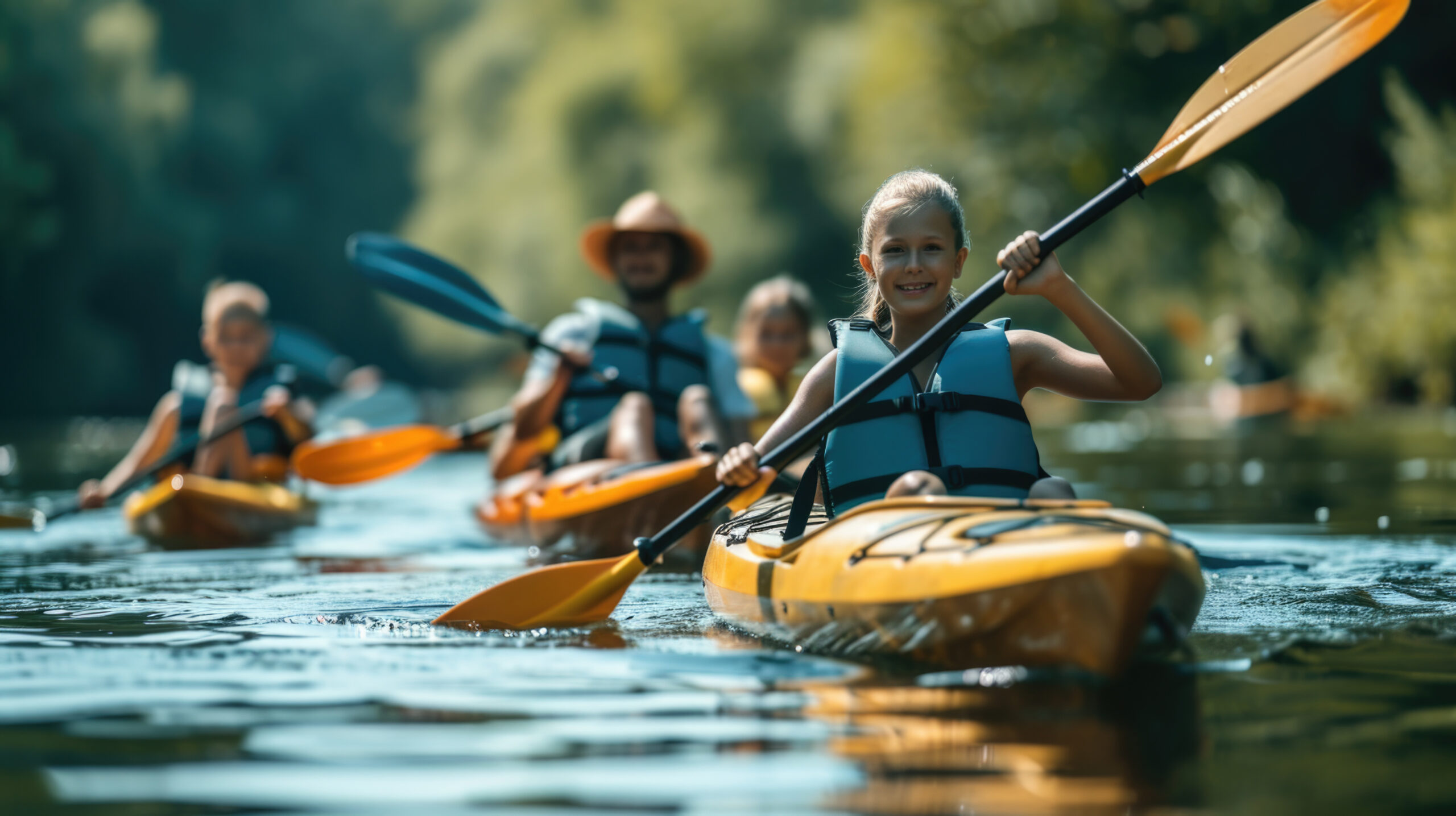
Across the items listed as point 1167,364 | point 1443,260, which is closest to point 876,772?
point 1443,260

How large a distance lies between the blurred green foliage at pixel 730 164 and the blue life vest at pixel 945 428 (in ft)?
42.6

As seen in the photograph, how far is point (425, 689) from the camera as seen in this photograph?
3074 millimetres

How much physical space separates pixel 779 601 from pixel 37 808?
1.68 meters

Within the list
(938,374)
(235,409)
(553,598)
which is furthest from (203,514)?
(938,374)

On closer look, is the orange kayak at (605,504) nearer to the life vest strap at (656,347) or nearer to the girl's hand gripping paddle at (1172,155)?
the life vest strap at (656,347)

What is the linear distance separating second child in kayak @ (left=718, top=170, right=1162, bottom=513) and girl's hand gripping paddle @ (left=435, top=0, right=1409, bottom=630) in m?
0.08

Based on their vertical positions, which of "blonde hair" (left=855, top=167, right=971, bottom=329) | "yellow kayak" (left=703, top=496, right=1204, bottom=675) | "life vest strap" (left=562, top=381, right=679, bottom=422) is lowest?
"yellow kayak" (left=703, top=496, right=1204, bottom=675)

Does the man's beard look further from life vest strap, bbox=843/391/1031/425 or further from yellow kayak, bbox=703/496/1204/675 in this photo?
yellow kayak, bbox=703/496/1204/675

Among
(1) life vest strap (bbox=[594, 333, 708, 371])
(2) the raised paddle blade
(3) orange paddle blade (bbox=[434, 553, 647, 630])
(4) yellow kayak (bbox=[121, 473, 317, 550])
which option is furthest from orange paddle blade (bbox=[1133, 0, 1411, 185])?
(4) yellow kayak (bbox=[121, 473, 317, 550])

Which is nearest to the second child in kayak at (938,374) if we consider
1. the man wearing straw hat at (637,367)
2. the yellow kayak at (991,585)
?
the yellow kayak at (991,585)

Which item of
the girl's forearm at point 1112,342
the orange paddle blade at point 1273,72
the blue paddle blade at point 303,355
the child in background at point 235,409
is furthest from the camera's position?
the blue paddle blade at point 303,355

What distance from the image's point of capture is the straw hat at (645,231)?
689 cm

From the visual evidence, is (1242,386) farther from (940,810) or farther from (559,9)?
(940,810)

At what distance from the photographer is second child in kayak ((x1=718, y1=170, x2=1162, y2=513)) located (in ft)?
11.5
